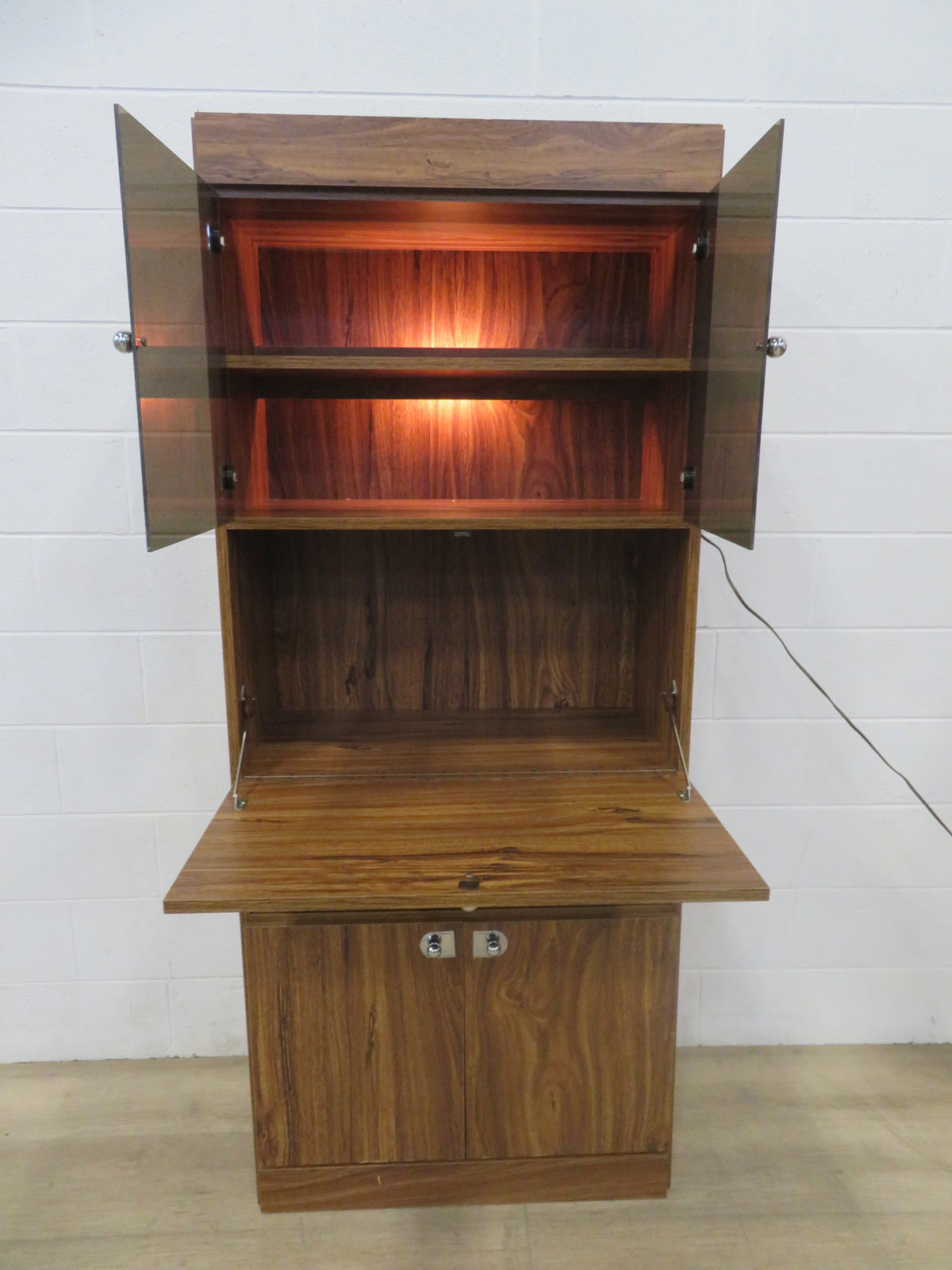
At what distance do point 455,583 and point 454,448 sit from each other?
0.90ft

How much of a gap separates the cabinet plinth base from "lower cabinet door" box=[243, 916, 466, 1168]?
1.4 inches

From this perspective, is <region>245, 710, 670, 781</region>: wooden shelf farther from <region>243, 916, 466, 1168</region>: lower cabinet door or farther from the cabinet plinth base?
the cabinet plinth base

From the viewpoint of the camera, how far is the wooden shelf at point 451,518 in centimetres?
138

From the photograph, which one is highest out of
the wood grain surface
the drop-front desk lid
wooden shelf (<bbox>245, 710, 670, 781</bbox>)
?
the wood grain surface

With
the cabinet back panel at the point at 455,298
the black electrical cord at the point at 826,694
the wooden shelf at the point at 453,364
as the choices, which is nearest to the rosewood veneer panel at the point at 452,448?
the cabinet back panel at the point at 455,298

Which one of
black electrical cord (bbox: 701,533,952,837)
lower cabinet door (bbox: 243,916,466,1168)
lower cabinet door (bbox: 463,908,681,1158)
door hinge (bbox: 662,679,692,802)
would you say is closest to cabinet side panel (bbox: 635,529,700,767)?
door hinge (bbox: 662,679,692,802)

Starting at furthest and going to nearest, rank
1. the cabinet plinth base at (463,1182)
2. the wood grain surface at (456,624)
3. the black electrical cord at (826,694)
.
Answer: the black electrical cord at (826,694), the wood grain surface at (456,624), the cabinet plinth base at (463,1182)

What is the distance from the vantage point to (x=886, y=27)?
1.63 m

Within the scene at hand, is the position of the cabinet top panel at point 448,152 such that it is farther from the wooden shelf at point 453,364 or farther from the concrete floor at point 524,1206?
the concrete floor at point 524,1206

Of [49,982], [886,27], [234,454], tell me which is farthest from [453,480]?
[49,982]

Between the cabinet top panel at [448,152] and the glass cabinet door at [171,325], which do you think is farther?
the cabinet top panel at [448,152]

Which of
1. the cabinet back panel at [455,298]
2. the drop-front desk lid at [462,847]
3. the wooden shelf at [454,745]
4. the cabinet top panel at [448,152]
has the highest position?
the cabinet top panel at [448,152]

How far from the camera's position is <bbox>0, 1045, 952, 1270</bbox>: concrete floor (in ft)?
4.88

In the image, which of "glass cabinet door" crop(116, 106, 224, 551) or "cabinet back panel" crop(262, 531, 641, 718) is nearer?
"glass cabinet door" crop(116, 106, 224, 551)
